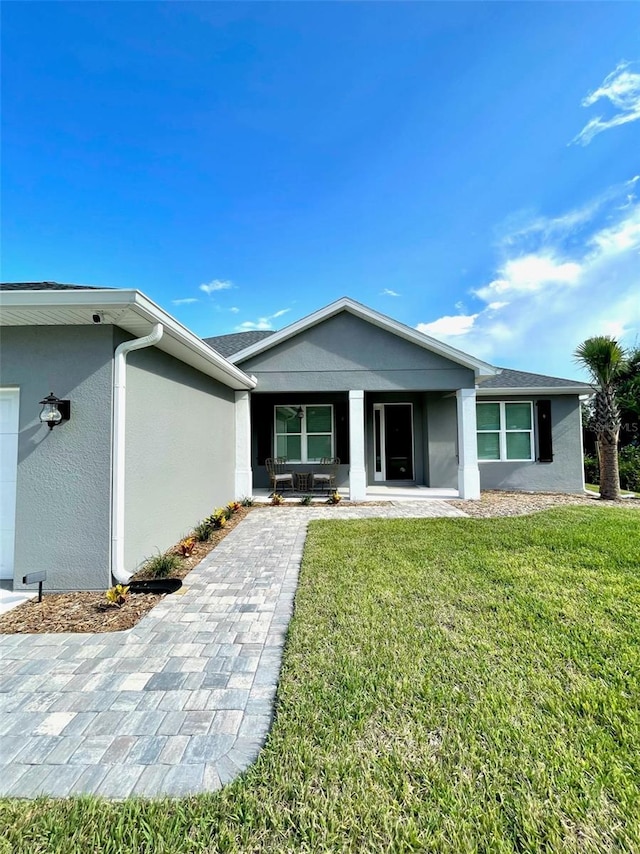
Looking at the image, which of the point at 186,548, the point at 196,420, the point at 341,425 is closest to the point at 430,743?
the point at 186,548

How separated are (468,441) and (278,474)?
5.84 meters

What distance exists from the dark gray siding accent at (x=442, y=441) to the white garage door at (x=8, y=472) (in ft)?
34.3

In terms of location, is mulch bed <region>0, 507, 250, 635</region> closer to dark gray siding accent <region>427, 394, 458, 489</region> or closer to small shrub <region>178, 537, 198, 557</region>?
small shrub <region>178, 537, 198, 557</region>

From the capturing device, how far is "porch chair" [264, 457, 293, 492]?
1071 cm

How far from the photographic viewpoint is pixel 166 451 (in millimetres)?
5590

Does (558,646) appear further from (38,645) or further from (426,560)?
(38,645)

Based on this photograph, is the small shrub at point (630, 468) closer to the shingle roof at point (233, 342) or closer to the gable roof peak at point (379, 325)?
the gable roof peak at point (379, 325)

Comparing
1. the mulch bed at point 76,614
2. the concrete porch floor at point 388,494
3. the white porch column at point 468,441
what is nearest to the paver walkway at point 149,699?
the mulch bed at point 76,614

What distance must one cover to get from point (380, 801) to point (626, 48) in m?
13.7

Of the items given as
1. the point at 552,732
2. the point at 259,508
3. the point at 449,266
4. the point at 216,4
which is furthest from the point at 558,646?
the point at 449,266

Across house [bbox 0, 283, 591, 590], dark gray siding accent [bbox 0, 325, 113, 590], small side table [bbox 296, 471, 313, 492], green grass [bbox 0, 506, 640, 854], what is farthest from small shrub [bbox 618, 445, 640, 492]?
dark gray siding accent [bbox 0, 325, 113, 590]

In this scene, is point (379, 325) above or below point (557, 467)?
above

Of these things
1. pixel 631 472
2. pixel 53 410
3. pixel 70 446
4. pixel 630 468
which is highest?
pixel 53 410

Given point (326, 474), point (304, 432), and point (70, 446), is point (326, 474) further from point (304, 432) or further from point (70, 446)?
point (70, 446)
